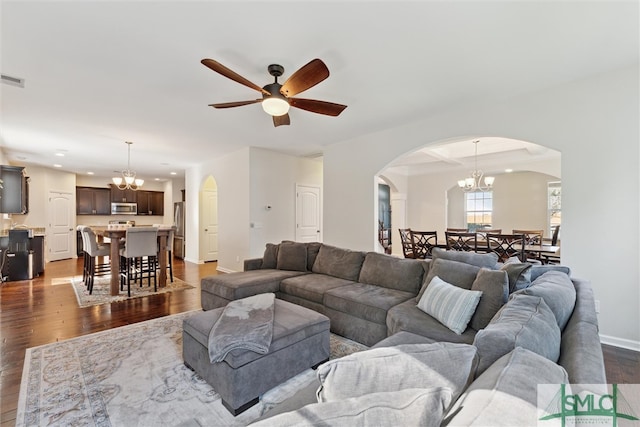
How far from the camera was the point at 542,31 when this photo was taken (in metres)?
2.22

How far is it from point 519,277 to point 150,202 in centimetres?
1149

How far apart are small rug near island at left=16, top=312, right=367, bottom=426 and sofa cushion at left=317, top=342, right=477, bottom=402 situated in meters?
0.92

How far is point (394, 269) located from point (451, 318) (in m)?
1.10

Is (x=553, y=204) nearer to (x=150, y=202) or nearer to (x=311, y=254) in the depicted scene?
(x=311, y=254)

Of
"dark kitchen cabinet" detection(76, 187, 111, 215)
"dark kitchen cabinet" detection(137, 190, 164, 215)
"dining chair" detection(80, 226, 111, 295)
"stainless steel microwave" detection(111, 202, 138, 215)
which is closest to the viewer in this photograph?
"dining chair" detection(80, 226, 111, 295)

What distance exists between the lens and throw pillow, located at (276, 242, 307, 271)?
418 cm

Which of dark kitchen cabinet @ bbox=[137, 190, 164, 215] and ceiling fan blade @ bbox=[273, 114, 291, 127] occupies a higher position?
ceiling fan blade @ bbox=[273, 114, 291, 127]

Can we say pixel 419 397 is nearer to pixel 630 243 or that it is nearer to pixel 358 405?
pixel 358 405

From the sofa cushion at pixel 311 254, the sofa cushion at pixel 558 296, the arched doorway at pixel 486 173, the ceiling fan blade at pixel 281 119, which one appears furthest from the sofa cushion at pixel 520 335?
the arched doorway at pixel 486 173

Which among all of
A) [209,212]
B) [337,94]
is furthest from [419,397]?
[209,212]

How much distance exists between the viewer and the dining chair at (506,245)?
4277 mm

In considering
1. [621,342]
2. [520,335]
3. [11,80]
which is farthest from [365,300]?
[11,80]

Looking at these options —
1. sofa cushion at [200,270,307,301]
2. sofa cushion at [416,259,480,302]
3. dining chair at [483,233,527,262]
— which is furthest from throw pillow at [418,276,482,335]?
dining chair at [483,233,527,262]

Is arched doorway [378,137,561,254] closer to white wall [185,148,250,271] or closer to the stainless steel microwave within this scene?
white wall [185,148,250,271]
